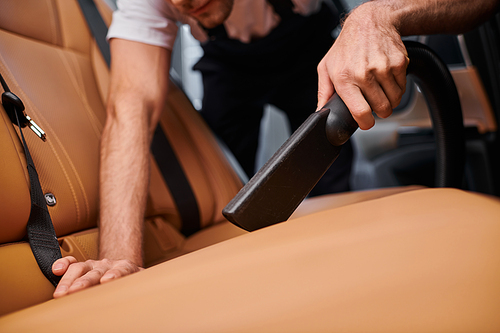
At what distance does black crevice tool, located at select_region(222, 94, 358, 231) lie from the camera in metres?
0.34

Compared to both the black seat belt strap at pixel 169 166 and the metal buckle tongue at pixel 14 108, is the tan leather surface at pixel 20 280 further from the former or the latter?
the black seat belt strap at pixel 169 166

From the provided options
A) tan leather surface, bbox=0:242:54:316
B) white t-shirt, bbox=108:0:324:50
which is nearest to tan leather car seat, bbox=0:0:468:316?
tan leather surface, bbox=0:242:54:316

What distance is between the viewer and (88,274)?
39 centimetres

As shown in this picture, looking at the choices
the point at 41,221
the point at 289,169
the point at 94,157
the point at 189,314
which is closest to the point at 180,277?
the point at 189,314

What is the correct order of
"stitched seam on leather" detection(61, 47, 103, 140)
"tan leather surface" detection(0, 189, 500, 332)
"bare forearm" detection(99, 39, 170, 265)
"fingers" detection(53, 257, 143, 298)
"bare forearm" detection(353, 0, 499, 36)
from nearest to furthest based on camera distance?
1. "tan leather surface" detection(0, 189, 500, 332)
2. "fingers" detection(53, 257, 143, 298)
3. "bare forearm" detection(353, 0, 499, 36)
4. "bare forearm" detection(99, 39, 170, 265)
5. "stitched seam on leather" detection(61, 47, 103, 140)

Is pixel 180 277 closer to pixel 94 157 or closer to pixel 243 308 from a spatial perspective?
pixel 243 308

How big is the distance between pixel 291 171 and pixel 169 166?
54 centimetres

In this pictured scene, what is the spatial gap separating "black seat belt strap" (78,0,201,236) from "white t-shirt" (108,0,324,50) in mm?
60

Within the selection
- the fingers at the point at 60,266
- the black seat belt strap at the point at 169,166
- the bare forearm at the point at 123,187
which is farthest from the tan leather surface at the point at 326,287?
the black seat belt strap at the point at 169,166

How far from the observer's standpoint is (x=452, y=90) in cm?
58

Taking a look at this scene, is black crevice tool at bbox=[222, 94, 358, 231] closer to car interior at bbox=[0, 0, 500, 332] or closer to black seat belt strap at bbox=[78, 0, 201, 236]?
car interior at bbox=[0, 0, 500, 332]

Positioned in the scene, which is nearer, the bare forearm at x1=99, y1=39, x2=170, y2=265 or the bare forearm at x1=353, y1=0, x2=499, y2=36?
the bare forearm at x1=353, y1=0, x2=499, y2=36

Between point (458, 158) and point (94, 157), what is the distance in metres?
0.74

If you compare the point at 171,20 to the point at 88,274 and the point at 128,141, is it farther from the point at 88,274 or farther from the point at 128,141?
the point at 88,274
